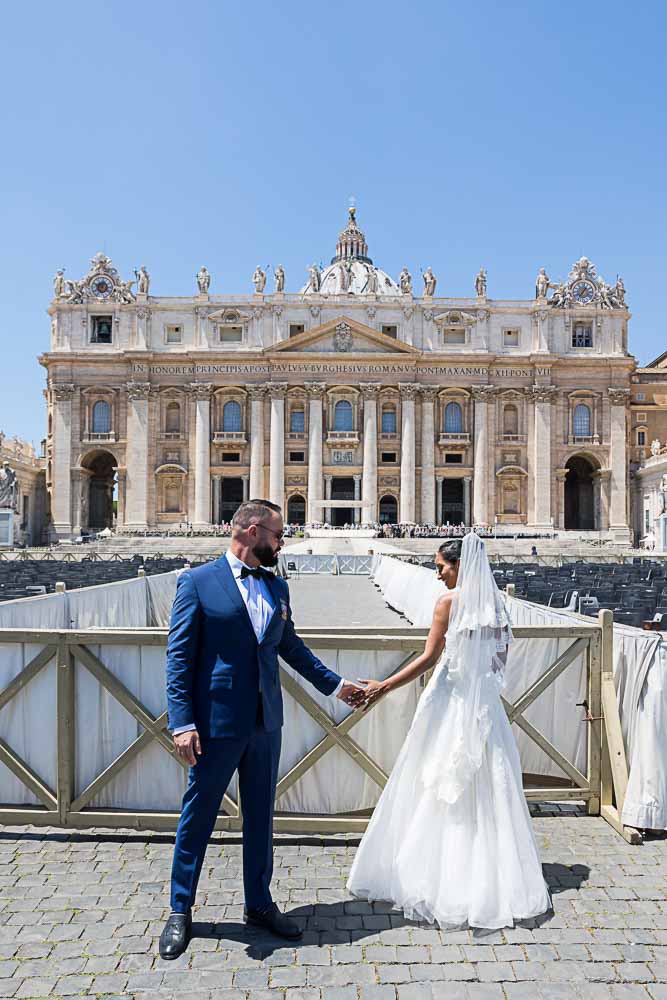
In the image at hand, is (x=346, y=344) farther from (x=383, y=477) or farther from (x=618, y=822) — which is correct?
(x=618, y=822)

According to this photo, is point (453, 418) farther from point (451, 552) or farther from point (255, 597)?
point (255, 597)

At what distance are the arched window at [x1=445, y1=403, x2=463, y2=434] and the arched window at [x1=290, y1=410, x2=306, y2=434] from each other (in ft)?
41.1

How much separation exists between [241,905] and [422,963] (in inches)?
44.2

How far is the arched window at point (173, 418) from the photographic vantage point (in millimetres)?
63375

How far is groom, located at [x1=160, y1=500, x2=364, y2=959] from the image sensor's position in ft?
12.7

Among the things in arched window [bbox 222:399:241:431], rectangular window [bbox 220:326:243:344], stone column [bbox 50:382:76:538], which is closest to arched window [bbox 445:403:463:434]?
arched window [bbox 222:399:241:431]

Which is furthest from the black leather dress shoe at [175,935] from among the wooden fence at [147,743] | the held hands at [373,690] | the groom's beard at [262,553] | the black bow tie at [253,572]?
the groom's beard at [262,553]

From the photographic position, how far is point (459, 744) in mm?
4207

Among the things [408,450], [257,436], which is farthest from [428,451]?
[257,436]

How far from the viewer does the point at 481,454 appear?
2452 inches

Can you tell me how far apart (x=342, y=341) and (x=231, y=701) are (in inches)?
2341

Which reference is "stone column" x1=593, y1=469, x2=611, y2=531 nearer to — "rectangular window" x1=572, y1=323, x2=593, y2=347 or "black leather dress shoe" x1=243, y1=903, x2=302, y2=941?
"rectangular window" x1=572, y1=323, x2=593, y2=347

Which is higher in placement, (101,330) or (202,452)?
(101,330)

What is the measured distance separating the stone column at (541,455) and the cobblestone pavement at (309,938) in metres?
58.2
